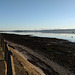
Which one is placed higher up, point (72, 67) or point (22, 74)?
point (22, 74)

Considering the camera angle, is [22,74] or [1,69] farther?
[1,69]

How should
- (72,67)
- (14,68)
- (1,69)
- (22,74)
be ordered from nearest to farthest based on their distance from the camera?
1. (22,74)
2. (14,68)
3. (1,69)
4. (72,67)

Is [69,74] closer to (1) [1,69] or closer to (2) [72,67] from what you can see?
(2) [72,67]

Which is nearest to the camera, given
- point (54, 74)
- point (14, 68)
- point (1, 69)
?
point (14, 68)

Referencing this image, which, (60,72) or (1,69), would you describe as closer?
(1,69)

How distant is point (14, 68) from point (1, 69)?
6.36 ft

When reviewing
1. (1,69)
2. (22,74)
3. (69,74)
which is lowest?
(69,74)

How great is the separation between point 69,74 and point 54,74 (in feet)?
4.35

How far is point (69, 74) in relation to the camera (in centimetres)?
809

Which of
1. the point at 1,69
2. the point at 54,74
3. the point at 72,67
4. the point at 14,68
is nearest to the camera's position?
the point at 14,68

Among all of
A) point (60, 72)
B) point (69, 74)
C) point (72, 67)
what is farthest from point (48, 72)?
point (72, 67)

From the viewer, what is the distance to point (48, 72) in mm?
8070

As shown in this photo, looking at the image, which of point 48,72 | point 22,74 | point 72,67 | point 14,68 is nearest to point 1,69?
point 14,68

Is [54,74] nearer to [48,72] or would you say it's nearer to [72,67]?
[48,72]
